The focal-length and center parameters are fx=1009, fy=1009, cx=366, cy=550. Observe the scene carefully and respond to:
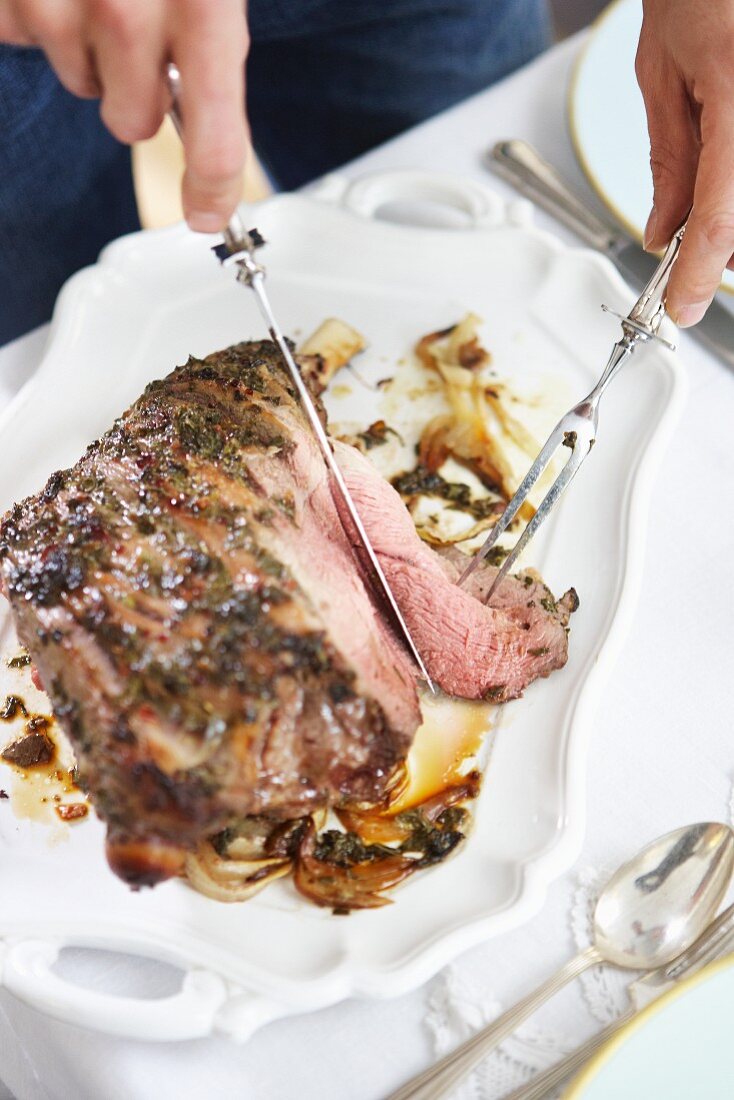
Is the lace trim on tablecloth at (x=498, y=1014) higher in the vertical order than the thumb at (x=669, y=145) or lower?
lower

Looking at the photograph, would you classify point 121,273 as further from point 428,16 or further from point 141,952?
point 141,952

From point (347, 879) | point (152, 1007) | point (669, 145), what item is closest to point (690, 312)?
point (669, 145)

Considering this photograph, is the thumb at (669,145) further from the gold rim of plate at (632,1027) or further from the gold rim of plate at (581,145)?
the gold rim of plate at (632,1027)

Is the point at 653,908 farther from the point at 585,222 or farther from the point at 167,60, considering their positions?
the point at 585,222

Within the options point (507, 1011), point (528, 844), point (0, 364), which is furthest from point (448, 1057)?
point (0, 364)

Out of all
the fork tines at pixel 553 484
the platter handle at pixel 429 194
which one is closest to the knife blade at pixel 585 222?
the platter handle at pixel 429 194
